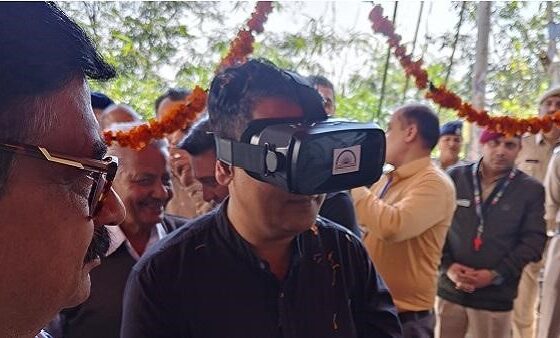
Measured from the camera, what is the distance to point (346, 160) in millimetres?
940

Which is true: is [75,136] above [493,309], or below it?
above

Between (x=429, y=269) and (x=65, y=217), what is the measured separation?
1.65 m

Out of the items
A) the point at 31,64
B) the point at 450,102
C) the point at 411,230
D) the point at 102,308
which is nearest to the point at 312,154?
the point at 31,64

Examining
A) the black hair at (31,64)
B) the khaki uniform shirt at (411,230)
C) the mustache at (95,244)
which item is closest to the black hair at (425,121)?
the khaki uniform shirt at (411,230)

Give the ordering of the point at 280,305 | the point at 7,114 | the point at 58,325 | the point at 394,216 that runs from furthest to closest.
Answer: the point at 394,216 → the point at 58,325 → the point at 280,305 → the point at 7,114

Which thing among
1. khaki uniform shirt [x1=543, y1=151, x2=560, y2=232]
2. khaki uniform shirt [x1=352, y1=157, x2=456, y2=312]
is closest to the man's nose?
khaki uniform shirt [x1=352, y1=157, x2=456, y2=312]

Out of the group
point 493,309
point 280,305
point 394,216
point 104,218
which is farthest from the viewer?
point 493,309

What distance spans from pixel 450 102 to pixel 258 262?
1.88 metres

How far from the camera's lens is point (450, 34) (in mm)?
3604

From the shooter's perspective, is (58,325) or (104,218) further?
(58,325)

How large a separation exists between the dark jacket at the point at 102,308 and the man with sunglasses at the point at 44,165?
0.70 metres

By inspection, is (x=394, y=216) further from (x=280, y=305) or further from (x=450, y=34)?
(x=450, y=34)

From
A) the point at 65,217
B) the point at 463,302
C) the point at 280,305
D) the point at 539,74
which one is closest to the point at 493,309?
the point at 463,302

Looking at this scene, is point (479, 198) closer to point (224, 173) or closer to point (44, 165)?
point (224, 173)
